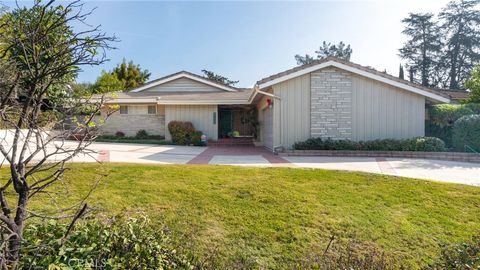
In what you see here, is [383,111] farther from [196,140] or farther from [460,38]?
[460,38]

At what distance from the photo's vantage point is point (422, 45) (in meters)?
42.9

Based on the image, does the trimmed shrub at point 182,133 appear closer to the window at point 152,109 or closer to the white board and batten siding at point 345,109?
the window at point 152,109

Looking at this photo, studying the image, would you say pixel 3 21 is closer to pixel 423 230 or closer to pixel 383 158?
pixel 423 230

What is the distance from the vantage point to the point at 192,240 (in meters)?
4.03

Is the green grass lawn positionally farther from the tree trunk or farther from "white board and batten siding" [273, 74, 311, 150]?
"white board and batten siding" [273, 74, 311, 150]

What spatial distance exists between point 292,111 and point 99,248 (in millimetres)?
11723

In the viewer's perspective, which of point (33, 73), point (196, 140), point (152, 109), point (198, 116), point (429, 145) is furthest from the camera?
point (152, 109)

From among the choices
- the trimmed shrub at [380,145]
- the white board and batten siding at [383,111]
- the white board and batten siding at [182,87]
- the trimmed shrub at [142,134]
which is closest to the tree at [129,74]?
the white board and batten siding at [182,87]

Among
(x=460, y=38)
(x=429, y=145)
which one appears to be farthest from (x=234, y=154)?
(x=460, y=38)

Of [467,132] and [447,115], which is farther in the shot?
[447,115]

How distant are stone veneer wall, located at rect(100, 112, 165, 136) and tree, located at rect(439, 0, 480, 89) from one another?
4423cm

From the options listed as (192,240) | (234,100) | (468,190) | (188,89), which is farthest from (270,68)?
(192,240)

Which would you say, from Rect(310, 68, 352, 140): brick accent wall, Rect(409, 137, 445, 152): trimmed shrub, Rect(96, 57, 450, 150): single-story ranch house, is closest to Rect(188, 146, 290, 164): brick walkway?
Rect(96, 57, 450, 150): single-story ranch house

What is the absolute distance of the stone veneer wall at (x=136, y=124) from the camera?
20047 mm
